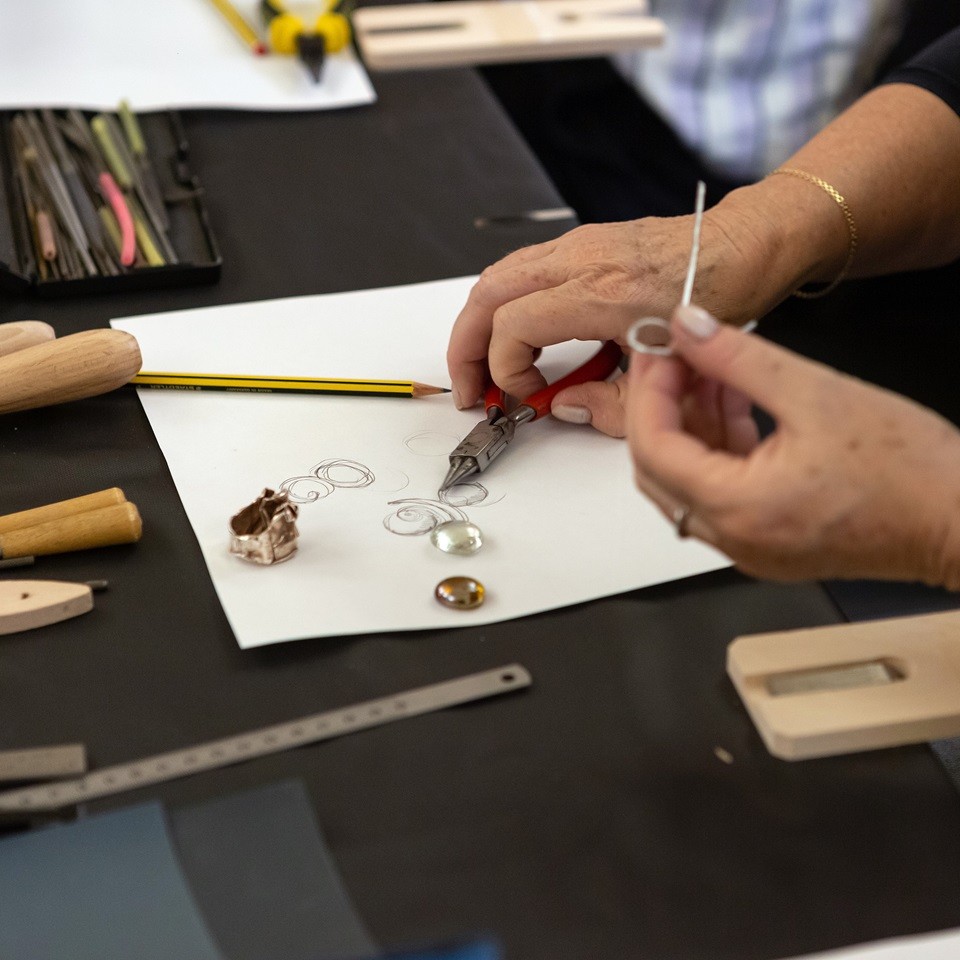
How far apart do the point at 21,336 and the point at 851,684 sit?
0.65m

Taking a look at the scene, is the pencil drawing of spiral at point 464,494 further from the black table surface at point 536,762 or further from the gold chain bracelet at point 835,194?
the gold chain bracelet at point 835,194

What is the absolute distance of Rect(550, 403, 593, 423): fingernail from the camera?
88 centimetres

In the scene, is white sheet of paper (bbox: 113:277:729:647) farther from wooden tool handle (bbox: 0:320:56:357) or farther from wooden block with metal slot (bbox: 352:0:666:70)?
wooden block with metal slot (bbox: 352:0:666:70)

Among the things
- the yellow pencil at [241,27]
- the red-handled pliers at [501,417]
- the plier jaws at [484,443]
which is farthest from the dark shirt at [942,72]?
the yellow pencil at [241,27]

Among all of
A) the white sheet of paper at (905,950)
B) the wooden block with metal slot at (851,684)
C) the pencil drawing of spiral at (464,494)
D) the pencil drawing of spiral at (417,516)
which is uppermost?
the pencil drawing of spiral at (417,516)

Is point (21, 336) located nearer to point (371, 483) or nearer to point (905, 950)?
point (371, 483)

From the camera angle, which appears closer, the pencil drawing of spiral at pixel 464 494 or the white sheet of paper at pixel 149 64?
the pencil drawing of spiral at pixel 464 494

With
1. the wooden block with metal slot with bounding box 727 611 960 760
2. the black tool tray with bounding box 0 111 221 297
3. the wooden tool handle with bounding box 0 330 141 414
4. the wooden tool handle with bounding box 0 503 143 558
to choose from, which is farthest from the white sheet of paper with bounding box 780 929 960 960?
the black tool tray with bounding box 0 111 221 297

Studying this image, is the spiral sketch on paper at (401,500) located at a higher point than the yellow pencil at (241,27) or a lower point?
lower

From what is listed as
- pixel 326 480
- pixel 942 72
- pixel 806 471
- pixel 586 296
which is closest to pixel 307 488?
pixel 326 480

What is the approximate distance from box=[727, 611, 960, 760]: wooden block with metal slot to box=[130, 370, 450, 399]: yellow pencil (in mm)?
360

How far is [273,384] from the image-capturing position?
0.90 metres

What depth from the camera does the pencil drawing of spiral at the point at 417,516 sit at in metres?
0.78

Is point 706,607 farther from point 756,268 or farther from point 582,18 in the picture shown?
point 582,18
